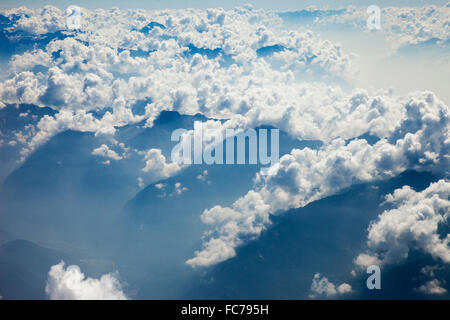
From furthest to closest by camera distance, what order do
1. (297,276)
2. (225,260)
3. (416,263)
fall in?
1. (225,260)
2. (297,276)
3. (416,263)

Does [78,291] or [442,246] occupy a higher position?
[442,246]

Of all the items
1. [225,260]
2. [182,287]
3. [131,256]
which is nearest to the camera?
[182,287]

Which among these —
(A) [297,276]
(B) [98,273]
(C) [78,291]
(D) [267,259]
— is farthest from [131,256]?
(C) [78,291]

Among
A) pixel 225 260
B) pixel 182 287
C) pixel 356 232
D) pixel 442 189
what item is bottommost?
pixel 182 287

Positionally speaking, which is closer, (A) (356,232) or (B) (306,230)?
(A) (356,232)
